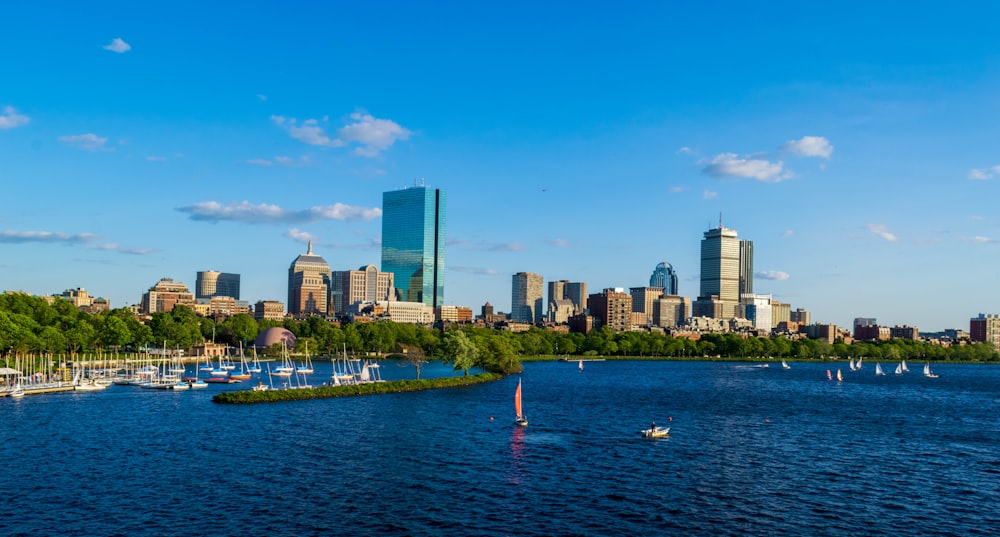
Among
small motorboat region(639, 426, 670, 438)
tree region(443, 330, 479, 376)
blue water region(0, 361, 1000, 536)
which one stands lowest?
blue water region(0, 361, 1000, 536)

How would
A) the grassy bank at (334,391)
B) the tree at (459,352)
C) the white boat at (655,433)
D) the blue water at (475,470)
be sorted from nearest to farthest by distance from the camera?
the blue water at (475,470)
the white boat at (655,433)
the grassy bank at (334,391)
the tree at (459,352)

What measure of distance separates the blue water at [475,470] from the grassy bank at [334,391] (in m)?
5.66

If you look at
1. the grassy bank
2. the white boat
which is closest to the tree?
the grassy bank

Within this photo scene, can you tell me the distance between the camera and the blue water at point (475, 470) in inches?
2339

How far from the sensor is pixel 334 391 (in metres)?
138

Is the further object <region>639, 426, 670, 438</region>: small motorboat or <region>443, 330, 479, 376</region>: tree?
<region>443, 330, 479, 376</region>: tree

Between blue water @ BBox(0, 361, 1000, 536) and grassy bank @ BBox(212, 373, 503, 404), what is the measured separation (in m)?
5.66

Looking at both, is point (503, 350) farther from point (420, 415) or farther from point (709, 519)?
point (709, 519)

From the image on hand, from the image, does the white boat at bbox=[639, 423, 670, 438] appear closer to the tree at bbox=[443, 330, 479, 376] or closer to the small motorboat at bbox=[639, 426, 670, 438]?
the small motorboat at bbox=[639, 426, 670, 438]

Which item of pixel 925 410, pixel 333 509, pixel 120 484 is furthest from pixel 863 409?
pixel 120 484

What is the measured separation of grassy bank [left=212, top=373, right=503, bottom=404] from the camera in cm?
12588

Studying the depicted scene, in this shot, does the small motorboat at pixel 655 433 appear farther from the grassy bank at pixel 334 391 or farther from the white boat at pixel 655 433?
the grassy bank at pixel 334 391

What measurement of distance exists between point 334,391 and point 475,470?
2640 inches

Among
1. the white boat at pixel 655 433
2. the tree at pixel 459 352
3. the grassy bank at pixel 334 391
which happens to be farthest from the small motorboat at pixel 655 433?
the tree at pixel 459 352
